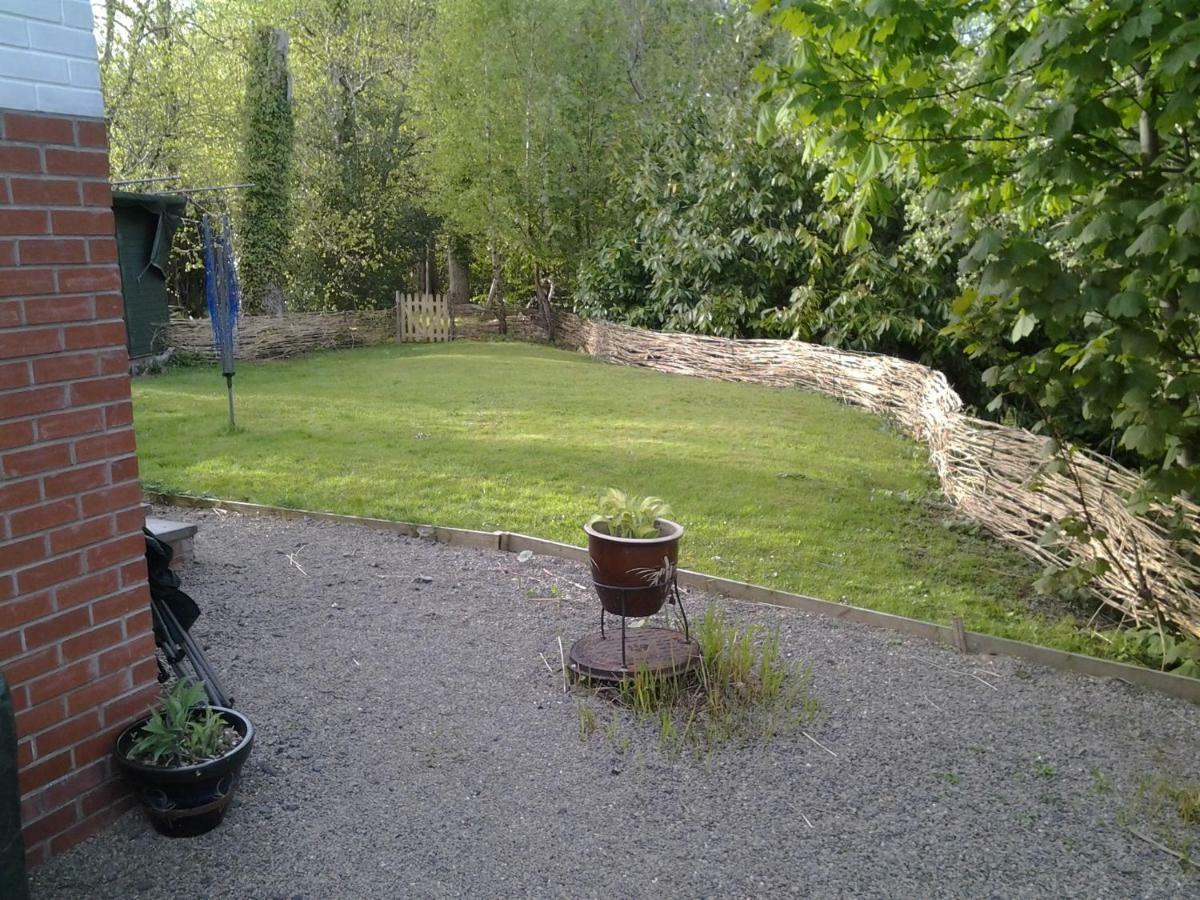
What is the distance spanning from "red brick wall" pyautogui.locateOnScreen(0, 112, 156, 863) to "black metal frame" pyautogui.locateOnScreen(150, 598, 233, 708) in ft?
1.36

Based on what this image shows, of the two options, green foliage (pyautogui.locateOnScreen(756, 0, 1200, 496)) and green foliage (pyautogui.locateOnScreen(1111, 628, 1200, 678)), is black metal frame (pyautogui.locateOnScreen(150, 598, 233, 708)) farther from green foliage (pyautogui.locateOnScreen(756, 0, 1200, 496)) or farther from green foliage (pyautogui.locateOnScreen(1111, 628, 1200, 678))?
green foliage (pyautogui.locateOnScreen(1111, 628, 1200, 678))

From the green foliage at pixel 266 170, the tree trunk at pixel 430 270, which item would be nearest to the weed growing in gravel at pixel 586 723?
the green foliage at pixel 266 170

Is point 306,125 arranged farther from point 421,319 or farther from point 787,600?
point 787,600

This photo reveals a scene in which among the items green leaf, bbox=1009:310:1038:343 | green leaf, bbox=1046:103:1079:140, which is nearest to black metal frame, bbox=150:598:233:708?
Answer: green leaf, bbox=1009:310:1038:343

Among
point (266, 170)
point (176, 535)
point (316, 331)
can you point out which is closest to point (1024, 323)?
point (176, 535)

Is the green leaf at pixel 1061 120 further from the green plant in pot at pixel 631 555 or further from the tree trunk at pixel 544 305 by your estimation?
the tree trunk at pixel 544 305

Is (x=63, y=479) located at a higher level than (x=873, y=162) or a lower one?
lower

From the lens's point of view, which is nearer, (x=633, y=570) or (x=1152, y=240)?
(x=1152, y=240)

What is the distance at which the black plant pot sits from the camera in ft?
9.20

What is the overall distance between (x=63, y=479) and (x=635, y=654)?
2369mm

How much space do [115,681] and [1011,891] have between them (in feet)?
9.37

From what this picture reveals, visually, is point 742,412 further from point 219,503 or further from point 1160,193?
point 1160,193

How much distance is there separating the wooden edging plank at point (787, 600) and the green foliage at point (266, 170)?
13.1 metres

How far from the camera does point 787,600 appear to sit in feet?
16.7
